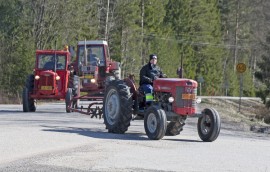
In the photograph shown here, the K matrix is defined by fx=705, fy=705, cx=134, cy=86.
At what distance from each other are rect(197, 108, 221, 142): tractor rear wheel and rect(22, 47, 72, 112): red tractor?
501 inches

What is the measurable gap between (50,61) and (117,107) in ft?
40.9

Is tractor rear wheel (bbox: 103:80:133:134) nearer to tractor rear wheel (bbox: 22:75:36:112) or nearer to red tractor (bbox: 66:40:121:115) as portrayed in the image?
tractor rear wheel (bbox: 22:75:36:112)

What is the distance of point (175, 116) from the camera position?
17.9 m

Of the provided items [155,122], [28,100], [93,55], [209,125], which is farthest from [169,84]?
[93,55]

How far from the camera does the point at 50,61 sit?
30719mm

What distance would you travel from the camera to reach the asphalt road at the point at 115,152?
1256cm

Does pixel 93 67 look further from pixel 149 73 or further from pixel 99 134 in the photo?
pixel 99 134

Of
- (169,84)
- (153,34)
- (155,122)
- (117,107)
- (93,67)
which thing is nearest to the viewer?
(155,122)

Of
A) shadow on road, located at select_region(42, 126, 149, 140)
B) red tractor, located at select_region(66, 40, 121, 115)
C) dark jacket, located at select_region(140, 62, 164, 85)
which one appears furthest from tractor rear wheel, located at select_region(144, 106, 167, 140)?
red tractor, located at select_region(66, 40, 121, 115)

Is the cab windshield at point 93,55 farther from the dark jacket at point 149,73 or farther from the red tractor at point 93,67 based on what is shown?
the dark jacket at point 149,73

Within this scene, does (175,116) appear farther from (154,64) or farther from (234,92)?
(234,92)

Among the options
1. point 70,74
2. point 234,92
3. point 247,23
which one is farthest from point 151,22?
point 70,74

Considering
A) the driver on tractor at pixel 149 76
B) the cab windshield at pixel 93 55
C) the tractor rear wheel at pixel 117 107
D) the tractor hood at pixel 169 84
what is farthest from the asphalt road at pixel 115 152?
the cab windshield at pixel 93 55

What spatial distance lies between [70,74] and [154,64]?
13.3 metres
